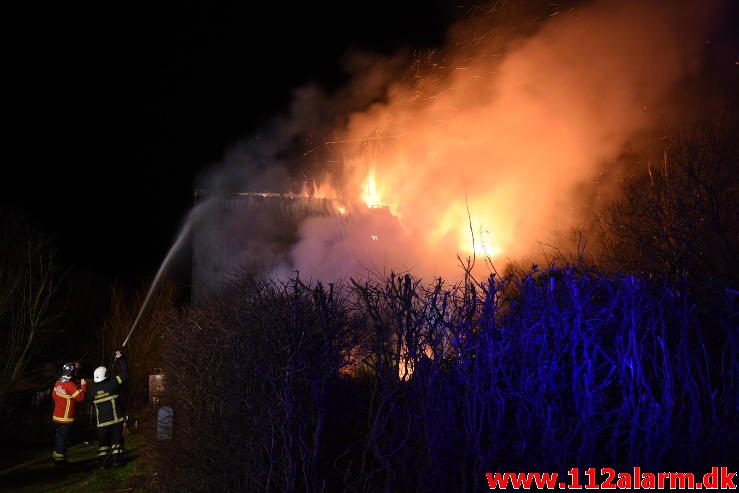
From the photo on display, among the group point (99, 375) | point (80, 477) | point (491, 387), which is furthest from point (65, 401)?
point (491, 387)

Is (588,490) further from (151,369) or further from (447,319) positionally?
(151,369)

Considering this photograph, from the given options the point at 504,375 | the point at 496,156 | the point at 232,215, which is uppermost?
the point at 496,156

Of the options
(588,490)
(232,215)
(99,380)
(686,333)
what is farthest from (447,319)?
(232,215)

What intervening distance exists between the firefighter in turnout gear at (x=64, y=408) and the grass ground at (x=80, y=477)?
0.33 metres

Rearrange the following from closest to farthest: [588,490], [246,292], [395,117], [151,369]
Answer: [588,490]
[246,292]
[151,369]
[395,117]

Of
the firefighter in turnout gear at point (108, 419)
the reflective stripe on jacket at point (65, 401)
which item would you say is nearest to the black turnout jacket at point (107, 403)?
the firefighter in turnout gear at point (108, 419)

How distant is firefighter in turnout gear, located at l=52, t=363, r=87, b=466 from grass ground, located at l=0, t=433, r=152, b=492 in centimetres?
33

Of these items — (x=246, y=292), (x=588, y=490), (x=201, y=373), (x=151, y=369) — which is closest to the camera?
(x=588, y=490)

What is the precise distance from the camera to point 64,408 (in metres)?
8.46

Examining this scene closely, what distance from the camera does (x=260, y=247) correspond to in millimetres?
19859

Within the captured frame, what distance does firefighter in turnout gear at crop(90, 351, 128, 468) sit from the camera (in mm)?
8312

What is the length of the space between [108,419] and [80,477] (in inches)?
34.2

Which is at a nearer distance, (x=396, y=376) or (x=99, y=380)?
(x=396, y=376)

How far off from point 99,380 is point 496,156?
13.4m
